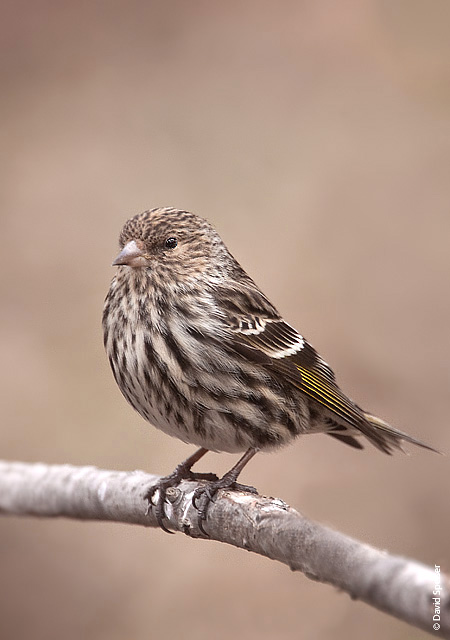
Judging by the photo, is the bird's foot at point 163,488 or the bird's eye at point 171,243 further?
the bird's eye at point 171,243

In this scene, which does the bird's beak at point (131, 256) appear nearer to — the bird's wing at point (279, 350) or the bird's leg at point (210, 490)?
the bird's wing at point (279, 350)

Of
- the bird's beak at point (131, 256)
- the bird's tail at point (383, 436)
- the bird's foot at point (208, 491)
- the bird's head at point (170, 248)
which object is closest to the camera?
the bird's foot at point (208, 491)

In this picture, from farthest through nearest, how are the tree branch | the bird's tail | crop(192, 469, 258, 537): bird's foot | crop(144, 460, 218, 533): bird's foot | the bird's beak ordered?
1. the bird's tail
2. the bird's beak
3. crop(144, 460, 218, 533): bird's foot
4. crop(192, 469, 258, 537): bird's foot
5. the tree branch

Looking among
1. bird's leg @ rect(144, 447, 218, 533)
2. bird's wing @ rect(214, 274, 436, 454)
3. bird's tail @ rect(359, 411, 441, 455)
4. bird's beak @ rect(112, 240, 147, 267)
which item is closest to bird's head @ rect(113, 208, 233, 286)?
bird's beak @ rect(112, 240, 147, 267)

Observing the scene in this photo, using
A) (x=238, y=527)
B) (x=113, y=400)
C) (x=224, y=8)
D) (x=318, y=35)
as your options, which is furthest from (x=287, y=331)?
(x=224, y=8)

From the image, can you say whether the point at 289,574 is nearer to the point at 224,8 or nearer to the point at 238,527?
the point at 238,527

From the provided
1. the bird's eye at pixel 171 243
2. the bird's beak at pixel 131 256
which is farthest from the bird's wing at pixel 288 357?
the bird's beak at pixel 131 256

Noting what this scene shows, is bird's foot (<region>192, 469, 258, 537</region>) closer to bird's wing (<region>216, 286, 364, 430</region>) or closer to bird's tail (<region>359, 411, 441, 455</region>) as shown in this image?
bird's wing (<region>216, 286, 364, 430</region>)
